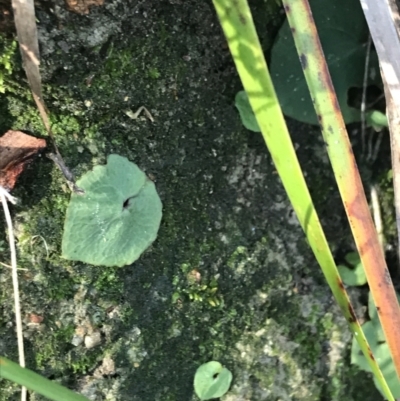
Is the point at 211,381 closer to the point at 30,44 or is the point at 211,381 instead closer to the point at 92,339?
the point at 92,339

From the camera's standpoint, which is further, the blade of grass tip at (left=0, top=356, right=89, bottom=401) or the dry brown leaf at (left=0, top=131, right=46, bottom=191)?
the dry brown leaf at (left=0, top=131, right=46, bottom=191)

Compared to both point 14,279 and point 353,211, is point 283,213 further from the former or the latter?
point 14,279

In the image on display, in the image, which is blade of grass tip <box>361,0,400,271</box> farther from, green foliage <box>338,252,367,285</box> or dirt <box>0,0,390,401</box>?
green foliage <box>338,252,367,285</box>

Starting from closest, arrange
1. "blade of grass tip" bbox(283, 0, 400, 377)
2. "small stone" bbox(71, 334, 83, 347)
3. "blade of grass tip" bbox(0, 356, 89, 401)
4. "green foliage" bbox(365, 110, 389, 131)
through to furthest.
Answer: "blade of grass tip" bbox(0, 356, 89, 401) < "blade of grass tip" bbox(283, 0, 400, 377) < "small stone" bbox(71, 334, 83, 347) < "green foliage" bbox(365, 110, 389, 131)

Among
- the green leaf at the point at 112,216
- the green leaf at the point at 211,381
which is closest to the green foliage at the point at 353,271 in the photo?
the green leaf at the point at 211,381

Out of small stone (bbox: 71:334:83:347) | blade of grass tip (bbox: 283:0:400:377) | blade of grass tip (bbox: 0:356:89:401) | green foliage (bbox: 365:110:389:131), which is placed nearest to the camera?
blade of grass tip (bbox: 0:356:89:401)

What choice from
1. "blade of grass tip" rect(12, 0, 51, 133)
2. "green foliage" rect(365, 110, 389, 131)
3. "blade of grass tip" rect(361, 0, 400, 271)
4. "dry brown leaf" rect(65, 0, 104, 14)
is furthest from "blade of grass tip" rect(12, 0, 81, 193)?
"green foliage" rect(365, 110, 389, 131)

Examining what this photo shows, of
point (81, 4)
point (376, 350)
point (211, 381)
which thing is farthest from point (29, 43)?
point (376, 350)

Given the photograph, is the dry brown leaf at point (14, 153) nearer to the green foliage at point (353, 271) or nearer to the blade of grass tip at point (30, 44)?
the blade of grass tip at point (30, 44)

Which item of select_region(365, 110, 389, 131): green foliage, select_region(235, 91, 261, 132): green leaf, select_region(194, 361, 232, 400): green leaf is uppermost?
select_region(235, 91, 261, 132): green leaf
